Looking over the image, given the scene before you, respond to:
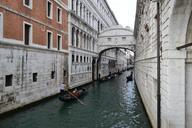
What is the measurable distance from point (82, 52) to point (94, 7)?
7.76m

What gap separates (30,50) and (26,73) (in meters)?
1.33

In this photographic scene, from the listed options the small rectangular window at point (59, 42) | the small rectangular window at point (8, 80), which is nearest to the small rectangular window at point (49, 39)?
the small rectangular window at point (59, 42)

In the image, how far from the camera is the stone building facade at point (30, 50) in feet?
35.8

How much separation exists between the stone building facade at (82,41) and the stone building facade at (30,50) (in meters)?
1.88

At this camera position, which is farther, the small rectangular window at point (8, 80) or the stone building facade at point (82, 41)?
the stone building facade at point (82, 41)

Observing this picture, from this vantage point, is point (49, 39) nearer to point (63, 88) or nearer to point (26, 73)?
point (63, 88)

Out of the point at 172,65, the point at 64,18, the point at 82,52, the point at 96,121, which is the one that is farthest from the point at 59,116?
the point at 82,52

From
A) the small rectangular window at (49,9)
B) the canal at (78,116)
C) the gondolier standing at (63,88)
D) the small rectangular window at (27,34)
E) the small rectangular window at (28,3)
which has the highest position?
the small rectangular window at (49,9)

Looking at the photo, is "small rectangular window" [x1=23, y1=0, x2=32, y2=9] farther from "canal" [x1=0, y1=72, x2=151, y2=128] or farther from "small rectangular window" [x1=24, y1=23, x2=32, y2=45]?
"canal" [x1=0, y1=72, x2=151, y2=128]

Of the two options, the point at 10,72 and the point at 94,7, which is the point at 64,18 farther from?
the point at 94,7

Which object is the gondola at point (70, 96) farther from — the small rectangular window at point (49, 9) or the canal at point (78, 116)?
the small rectangular window at point (49, 9)

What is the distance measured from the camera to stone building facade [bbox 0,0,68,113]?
1091 cm

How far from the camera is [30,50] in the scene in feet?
43.3

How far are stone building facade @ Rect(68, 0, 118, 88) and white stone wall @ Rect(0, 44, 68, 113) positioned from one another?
12.5 feet
